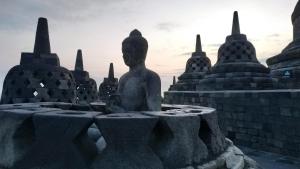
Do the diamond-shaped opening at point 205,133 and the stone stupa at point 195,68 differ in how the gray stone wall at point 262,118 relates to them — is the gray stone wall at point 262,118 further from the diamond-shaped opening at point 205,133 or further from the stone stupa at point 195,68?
the stone stupa at point 195,68

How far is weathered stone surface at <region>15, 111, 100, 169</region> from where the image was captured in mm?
2434

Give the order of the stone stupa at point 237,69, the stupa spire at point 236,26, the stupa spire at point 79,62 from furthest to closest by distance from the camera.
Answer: the stupa spire at point 236,26 < the stupa spire at point 79,62 < the stone stupa at point 237,69

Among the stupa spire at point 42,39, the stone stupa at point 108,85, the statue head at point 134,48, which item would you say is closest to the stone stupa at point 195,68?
the stone stupa at point 108,85

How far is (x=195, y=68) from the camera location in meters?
17.1

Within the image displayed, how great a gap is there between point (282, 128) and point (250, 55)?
19.4ft

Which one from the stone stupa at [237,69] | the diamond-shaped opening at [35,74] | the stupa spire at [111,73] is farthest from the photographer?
the stupa spire at [111,73]

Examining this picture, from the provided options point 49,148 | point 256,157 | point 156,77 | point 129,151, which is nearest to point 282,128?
point 256,157

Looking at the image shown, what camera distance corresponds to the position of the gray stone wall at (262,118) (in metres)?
6.31

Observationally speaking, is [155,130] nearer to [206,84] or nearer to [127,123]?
[127,123]

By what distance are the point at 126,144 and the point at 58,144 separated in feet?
2.13

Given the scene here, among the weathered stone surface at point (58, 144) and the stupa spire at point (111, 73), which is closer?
the weathered stone surface at point (58, 144)

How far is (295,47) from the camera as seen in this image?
38.0ft

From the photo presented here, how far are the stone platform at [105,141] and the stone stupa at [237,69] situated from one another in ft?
27.0

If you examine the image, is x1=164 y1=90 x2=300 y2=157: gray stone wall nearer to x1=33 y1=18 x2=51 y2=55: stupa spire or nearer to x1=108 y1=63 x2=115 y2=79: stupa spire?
x1=33 y1=18 x2=51 y2=55: stupa spire
